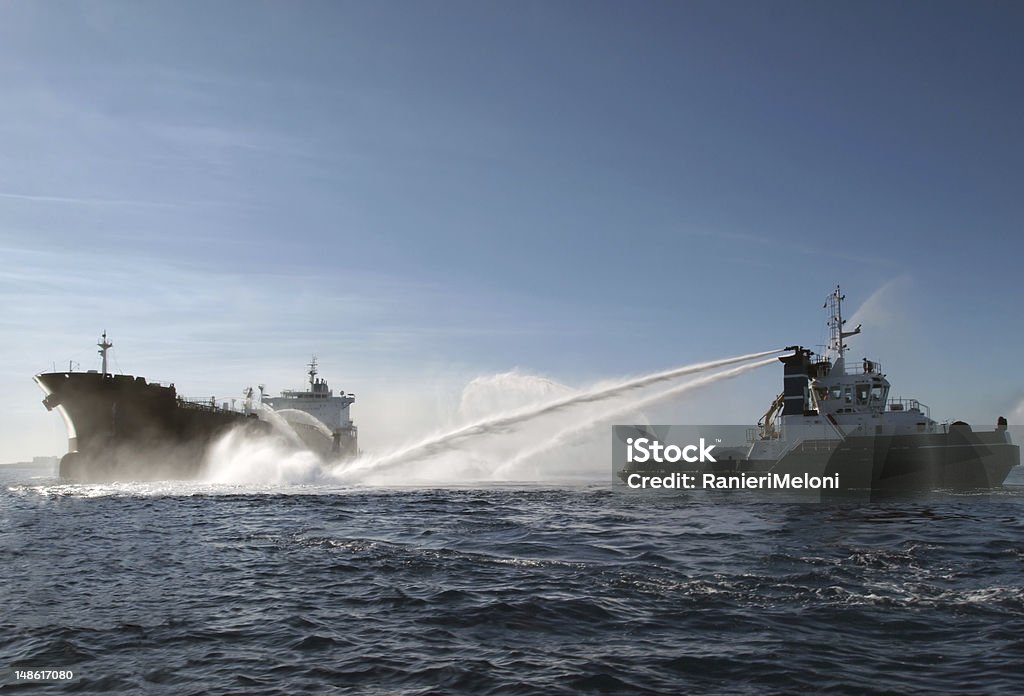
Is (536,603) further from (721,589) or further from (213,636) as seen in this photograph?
(213,636)

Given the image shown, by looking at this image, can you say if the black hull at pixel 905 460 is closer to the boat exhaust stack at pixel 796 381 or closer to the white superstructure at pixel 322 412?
the boat exhaust stack at pixel 796 381

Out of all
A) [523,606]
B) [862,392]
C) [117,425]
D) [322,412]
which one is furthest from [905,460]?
[322,412]

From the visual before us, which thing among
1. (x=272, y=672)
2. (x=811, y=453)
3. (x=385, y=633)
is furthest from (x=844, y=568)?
(x=811, y=453)

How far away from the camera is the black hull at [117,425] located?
6081 centimetres

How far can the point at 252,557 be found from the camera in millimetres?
20016

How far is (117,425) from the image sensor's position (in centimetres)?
6100

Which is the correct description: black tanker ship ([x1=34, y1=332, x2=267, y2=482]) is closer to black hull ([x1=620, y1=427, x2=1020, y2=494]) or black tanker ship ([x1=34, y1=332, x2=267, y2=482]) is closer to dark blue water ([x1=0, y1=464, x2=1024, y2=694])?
dark blue water ([x1=0, y1=464, x2=1024, y2=694])

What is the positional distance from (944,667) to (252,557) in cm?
1757

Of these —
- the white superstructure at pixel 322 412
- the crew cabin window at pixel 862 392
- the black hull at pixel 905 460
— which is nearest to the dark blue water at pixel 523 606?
the black hull at pixel 905 460

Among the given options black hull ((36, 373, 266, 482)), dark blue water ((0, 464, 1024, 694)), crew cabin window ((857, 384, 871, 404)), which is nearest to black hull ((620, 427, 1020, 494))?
crew cabin window ((857, 384, 871, 404))

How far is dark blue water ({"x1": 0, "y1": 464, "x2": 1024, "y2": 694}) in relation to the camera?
966cm

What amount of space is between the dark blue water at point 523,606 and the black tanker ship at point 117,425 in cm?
3779

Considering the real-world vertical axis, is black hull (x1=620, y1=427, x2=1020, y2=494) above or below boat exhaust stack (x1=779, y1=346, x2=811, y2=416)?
below

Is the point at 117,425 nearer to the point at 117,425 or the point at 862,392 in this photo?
the point at 117,425
